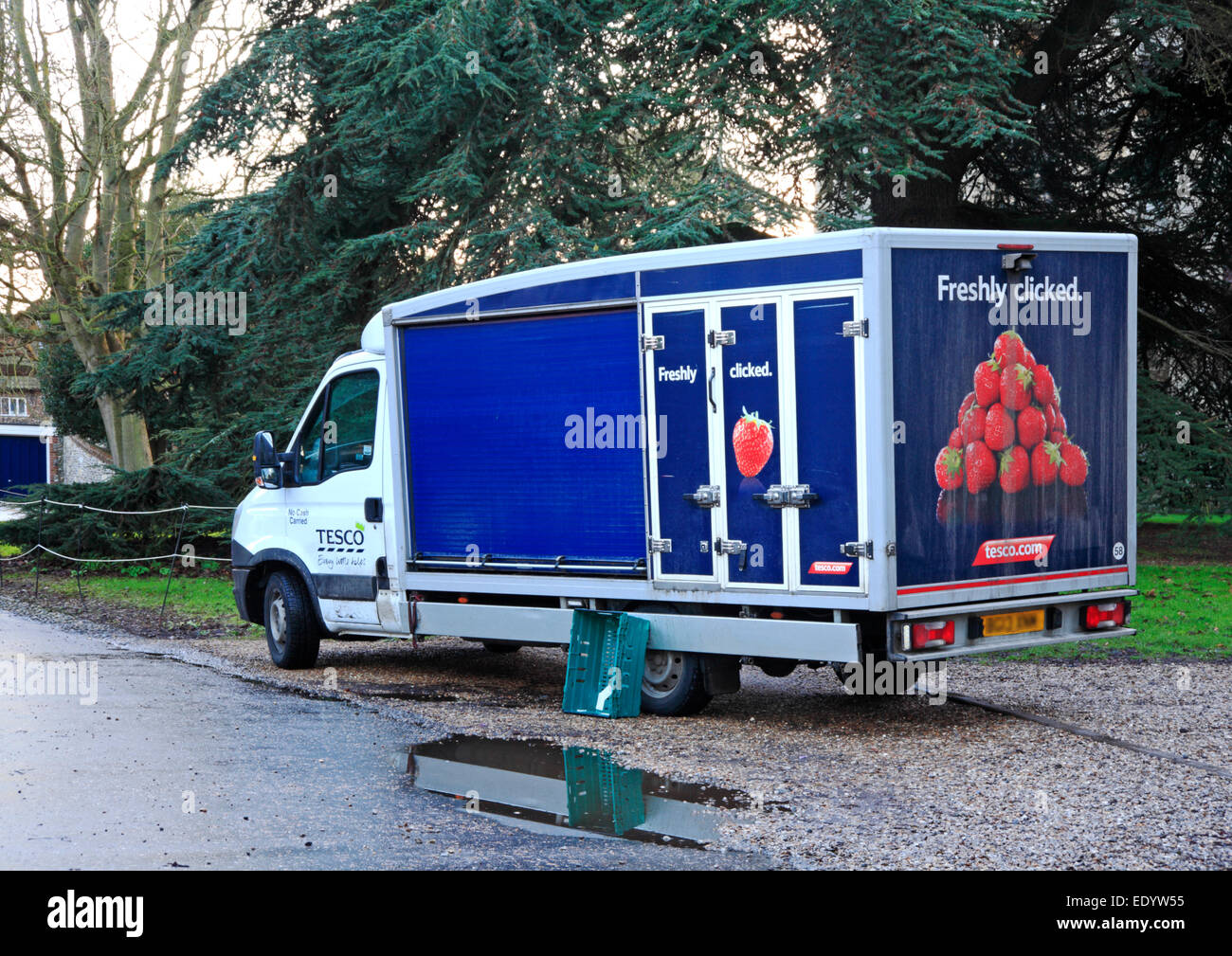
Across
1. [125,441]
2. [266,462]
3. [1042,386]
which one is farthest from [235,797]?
[125,441]

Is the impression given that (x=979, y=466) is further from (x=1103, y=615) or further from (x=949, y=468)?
(x=1103, y=615)

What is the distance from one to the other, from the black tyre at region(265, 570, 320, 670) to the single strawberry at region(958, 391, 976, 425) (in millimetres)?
5974

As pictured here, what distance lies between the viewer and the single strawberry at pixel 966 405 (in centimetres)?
895

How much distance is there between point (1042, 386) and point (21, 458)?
58637mm

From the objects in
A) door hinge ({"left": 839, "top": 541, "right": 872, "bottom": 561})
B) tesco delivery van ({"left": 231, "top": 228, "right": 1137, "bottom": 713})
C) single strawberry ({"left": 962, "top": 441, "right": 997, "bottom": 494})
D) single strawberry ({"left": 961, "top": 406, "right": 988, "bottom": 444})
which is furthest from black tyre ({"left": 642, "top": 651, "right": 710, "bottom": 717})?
single strawberry ({"left": 961, "top": 406, "right": 988, "bottom": 444})

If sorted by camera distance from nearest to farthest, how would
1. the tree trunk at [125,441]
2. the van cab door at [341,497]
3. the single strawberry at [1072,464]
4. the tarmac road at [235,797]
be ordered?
1. the tarmac road at [235,797]
2. the single strawberry at [1072,464]
3. the van cab door at [341,497]
4. the tree trunk at [125,441]

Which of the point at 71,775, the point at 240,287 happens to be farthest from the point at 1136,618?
the point at 240,287

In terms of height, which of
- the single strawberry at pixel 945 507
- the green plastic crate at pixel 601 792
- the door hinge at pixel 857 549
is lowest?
the green plastic crate at pixel 601 792

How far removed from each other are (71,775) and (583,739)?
3.00 metres

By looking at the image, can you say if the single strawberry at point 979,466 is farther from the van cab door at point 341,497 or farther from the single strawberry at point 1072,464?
the van cab door at point 341,497

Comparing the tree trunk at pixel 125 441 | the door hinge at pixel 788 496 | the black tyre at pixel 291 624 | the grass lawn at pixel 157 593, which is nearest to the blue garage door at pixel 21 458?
the tree trunk at pixel 125 441

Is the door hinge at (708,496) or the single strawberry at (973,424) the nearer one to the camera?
the single strawberry at (973,424)

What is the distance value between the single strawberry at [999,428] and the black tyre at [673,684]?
7.88 feet

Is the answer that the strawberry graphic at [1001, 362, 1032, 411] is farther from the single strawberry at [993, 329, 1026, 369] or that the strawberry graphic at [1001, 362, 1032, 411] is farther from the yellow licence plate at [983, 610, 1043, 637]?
the yellow licence plate at [983, 610, 1043, 637]
